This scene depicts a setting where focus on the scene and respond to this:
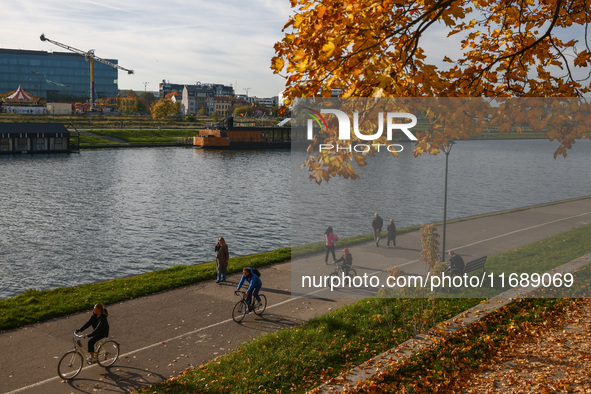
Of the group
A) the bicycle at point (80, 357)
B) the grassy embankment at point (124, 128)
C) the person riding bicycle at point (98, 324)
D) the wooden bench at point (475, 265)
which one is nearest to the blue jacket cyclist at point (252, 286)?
the bicycle at point (80, 357)

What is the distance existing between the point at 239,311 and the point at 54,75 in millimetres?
189990

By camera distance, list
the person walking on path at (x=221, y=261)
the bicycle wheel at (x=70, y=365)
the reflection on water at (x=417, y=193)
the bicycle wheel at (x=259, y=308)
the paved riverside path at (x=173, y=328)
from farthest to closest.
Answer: the reflection on water at (x=417, y=193) < the person walking on path at (x=221, y=261) < the bicycle wheel at (x=259, y=308) < the paved riverside path at (x=173, y=328) < the bicycle wheel at (x=70, y=365)

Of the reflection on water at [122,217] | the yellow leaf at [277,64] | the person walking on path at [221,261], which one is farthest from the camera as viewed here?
the reflection on water at [122,217]

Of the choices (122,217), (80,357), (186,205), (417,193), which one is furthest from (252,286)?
(417,193)

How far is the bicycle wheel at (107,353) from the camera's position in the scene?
11133 mm

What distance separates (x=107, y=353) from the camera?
1116cm

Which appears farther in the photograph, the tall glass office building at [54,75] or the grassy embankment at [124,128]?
the tall glass office building at [54,75]

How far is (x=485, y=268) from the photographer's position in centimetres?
1562

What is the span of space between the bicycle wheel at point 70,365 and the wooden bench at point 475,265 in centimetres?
974

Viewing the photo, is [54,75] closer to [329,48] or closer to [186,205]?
[186,205]

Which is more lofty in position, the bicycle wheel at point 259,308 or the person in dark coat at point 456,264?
the person in dark coat at point 456,264

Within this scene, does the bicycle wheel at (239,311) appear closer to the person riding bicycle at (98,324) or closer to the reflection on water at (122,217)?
the person riding bicycle at (98,324)

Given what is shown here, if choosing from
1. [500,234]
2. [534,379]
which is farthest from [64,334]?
[500,234]

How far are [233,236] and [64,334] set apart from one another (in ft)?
58.7
